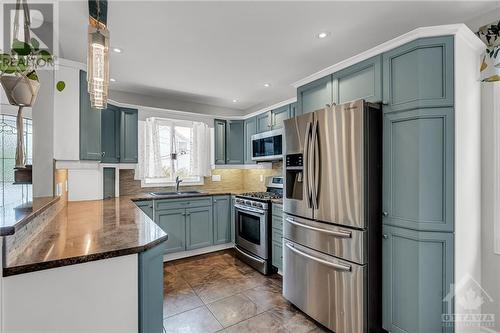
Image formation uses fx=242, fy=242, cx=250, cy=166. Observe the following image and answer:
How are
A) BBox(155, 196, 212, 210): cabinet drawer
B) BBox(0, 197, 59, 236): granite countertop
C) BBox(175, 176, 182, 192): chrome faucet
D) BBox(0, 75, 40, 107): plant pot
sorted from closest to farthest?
BBox(0, 197, 59, 236): granite countertop, BBox(0, 75, 40, 107): plant pot, BBox(155, 196, 212, 210): cabinet drawer, BBox(175, 176, 182, 192): chrome faucet

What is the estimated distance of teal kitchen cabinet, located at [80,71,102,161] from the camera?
7.95 feet

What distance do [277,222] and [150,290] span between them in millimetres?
1956

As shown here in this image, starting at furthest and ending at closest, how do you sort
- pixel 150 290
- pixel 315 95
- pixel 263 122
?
pixel 263 122
pixel 315 95
pixel 150 290

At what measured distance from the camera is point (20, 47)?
1.08m

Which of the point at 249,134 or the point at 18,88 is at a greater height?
the point at 249,134

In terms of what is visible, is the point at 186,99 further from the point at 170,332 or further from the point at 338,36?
the point at 170,332

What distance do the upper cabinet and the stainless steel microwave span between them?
1.61 ft

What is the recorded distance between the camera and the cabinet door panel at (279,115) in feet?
11.6

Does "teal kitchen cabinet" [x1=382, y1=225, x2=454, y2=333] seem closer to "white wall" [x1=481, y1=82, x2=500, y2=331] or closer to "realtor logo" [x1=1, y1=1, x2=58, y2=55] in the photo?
"white wall" [x1=481, y1=82, x2=500, y2=331]

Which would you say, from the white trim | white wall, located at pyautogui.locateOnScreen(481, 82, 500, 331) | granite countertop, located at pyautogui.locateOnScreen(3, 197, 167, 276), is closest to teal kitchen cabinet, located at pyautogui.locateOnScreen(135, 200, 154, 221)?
granite countertop, located at pyautogui.locateOnScreen(3, 197, 167, 276)

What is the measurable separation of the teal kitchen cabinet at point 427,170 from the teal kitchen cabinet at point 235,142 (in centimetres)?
300

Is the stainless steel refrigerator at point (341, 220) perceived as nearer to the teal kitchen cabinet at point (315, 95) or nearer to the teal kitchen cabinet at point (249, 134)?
the teal kitchen cabinet at point (315, 95)

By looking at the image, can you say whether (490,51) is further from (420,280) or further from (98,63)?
(98,63)

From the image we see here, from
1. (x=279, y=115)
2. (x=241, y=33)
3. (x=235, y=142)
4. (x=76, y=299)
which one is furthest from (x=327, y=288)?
(x=235, y=142)
